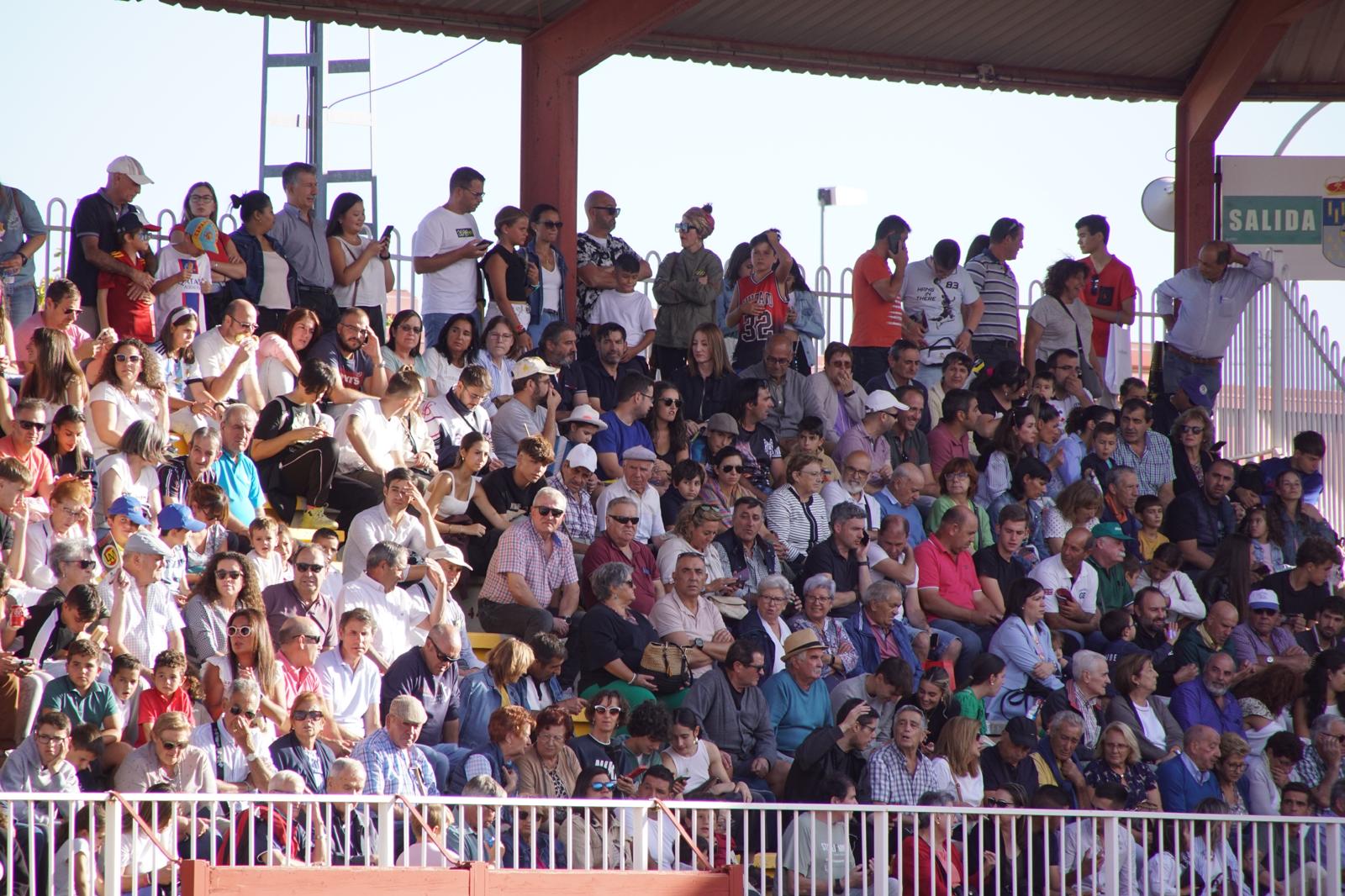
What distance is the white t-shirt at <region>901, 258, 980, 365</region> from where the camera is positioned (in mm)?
15836

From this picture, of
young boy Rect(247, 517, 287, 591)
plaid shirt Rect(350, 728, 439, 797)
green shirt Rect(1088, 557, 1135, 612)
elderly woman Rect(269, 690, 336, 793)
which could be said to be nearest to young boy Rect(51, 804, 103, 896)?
elderly woman Rect(269, 690, 336, 793)

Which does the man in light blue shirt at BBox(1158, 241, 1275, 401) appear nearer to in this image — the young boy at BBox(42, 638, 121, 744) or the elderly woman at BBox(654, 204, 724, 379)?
the elderly woman at BBox(654, 204, 724, 379)

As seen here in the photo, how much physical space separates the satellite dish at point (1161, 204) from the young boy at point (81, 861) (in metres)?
13.9

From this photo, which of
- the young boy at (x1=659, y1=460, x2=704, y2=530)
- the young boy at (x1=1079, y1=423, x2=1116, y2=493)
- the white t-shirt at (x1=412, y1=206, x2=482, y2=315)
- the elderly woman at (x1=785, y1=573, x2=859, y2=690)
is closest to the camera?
the elderly woman at (x1=785, y1=573, x2=859, y2=690)

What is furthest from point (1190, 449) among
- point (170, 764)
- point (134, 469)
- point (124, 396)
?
point (170, 764)

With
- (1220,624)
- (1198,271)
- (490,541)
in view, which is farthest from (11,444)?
(1198,271)

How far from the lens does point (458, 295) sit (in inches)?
564

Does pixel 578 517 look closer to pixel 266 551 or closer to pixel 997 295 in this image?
pixel 266 551

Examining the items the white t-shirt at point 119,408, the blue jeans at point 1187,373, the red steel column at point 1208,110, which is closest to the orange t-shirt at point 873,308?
the blue jeans at point 1187,373

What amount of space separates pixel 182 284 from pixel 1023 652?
582 centimetres

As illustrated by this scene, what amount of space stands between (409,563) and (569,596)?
96 cm

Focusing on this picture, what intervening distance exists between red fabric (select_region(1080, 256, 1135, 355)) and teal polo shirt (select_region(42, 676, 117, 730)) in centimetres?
1032

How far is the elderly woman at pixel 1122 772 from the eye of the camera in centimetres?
1199

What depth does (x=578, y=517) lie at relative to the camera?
41.3 ft
